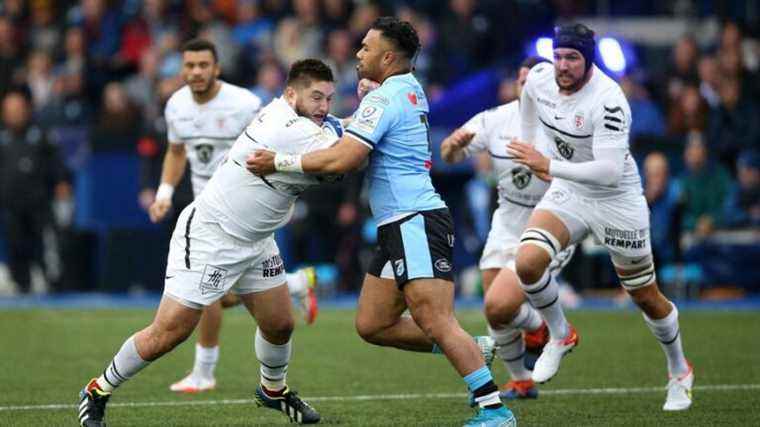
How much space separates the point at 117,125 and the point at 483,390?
13434mm

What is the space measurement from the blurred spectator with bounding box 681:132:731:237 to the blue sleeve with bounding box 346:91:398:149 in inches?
458

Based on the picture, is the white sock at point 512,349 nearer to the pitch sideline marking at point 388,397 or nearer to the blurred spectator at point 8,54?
the pitch sideline marking at point 388,397

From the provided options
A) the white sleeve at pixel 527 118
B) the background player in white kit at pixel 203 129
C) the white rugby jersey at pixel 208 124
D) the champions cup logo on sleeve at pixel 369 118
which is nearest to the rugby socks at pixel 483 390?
the champions cup logo on sleeve at pixel 369 118

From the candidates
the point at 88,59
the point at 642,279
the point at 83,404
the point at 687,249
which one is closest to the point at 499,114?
the point at 642,279

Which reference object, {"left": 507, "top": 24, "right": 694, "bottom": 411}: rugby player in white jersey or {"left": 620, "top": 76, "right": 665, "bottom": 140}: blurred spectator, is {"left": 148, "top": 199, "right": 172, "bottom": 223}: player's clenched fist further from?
{"left": 620, "top": 76, "right": 665, "bottom": 140}: blurred spectator

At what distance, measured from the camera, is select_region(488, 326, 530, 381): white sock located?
11.1m

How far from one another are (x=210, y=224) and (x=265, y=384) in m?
1.30

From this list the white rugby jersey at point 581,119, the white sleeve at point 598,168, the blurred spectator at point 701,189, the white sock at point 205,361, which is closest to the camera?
the white sleeve at point 598,168

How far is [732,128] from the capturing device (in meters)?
20.8

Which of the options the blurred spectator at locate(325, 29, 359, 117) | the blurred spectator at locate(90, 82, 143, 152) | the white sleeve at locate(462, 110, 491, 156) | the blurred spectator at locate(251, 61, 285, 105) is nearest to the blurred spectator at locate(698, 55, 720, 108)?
the blurred spectator at locate(325, 29, 359, 117)

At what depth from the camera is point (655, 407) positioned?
10414mm

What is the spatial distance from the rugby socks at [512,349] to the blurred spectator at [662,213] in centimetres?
834

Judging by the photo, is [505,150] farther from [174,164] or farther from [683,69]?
[683,69]

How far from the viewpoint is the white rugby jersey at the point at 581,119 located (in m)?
10.0
